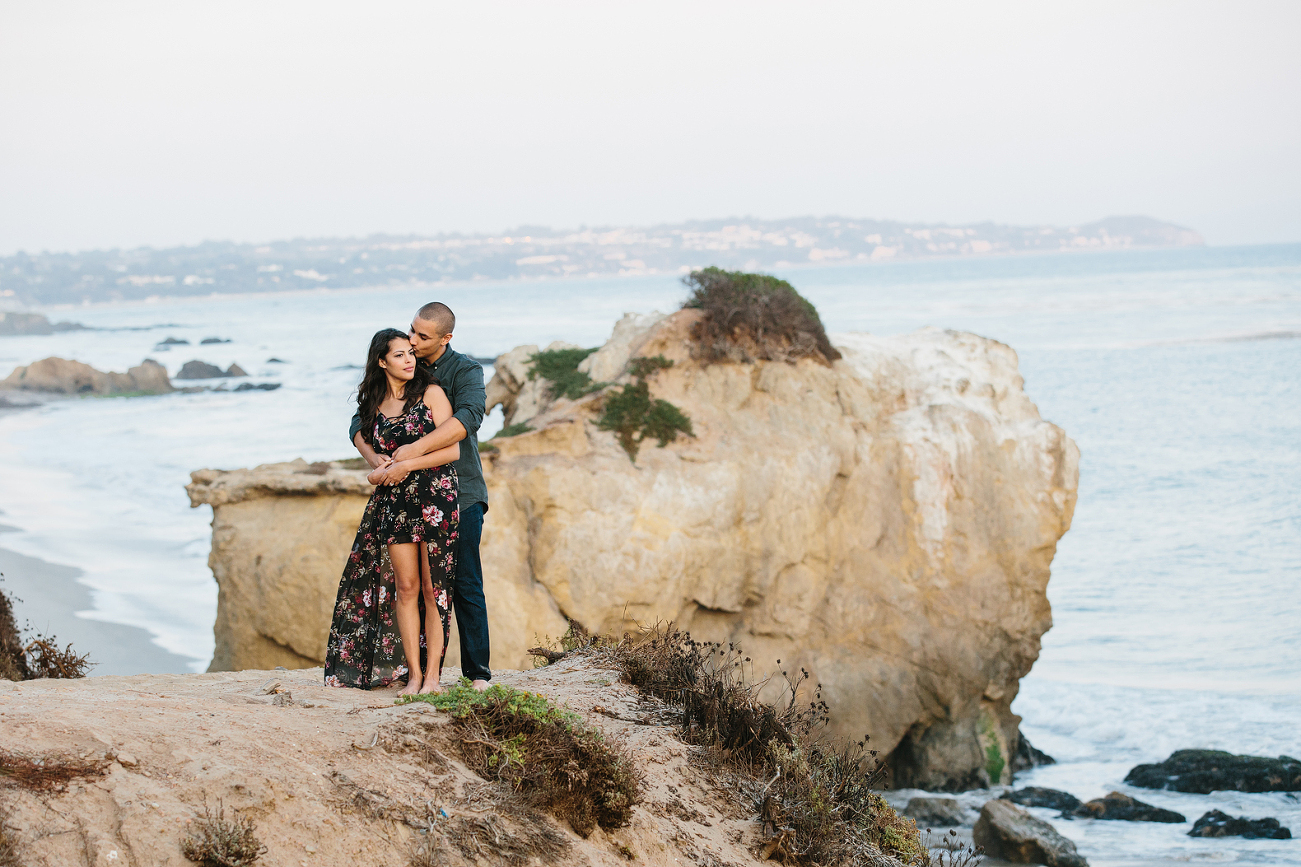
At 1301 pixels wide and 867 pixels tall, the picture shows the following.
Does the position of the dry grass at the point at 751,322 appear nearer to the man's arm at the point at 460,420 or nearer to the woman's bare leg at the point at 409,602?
the man's arm at the point at 460,420

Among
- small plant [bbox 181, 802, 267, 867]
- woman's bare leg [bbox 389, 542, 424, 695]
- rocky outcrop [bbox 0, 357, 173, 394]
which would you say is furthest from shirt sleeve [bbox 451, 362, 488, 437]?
rocky outcrop [bbox 0, 357, 173, 394]

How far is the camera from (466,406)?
17.4 feet

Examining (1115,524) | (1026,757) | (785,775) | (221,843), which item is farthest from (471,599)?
(1115,524)

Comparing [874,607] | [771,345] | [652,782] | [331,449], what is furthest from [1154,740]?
[331,449]

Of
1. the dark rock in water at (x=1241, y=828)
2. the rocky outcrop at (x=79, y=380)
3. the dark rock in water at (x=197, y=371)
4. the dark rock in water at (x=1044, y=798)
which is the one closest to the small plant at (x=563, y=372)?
the dark rock in water at (x=1044, y=798)

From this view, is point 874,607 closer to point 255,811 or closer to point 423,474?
point 423,474

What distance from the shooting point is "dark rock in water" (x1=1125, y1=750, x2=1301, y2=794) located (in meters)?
11.8

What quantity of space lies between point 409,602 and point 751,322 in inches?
309

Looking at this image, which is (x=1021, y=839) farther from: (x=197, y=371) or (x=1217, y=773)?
(x=197, y=371)

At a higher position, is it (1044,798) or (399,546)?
(399,546)

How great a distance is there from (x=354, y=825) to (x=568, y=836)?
946 millimetres

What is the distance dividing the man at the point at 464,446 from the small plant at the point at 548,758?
1.66ft

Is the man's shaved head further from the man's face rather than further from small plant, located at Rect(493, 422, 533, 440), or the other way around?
small plant, located at Rect(493, 422, 533, 440)

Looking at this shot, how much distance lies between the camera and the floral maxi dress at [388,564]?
5207 millimetres
